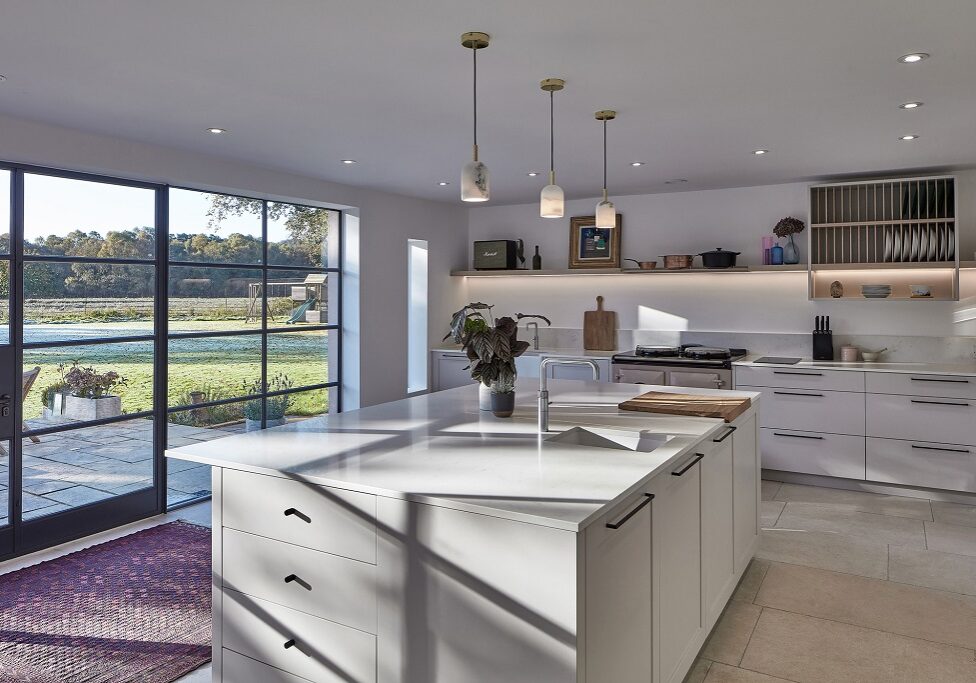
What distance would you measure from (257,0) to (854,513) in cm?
463

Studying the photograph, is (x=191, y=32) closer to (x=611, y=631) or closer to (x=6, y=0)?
(x=6, y=0)

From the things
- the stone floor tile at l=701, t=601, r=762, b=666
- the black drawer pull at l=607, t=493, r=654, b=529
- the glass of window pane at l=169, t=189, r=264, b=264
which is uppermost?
the glass of window pane at l=169, t=189, r=264, b=264

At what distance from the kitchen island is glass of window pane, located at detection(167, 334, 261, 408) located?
98.8 inches

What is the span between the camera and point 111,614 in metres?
3.33

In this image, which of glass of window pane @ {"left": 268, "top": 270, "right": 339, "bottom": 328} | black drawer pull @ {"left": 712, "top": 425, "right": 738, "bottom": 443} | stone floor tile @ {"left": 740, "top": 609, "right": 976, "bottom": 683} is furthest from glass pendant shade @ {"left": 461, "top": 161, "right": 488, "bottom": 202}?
glass of window pane @ {"left": 268, "top": 270, "right": 339, "bottom": 328}

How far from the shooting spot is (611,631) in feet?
6.49

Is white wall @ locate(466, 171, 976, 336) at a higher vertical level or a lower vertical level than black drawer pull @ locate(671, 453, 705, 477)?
higher

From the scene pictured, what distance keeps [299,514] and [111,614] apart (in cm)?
171

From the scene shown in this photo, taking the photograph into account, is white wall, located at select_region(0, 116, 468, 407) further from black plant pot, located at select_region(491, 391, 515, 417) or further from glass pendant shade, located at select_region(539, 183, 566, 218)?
black plant pot, located at select_region(491, 391, 515, 417)

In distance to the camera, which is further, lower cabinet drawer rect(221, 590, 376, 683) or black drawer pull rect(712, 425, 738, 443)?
black drawer pull rect(712, 425, 738, 443)

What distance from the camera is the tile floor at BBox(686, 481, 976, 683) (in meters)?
2.90

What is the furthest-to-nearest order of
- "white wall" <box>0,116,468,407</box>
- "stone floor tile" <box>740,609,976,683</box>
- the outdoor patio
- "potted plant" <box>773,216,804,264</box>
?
"potted plant" <box>773,216,804,264</box> < the outdoor patio < "white wall" <box>0,116,468,407</box> < "stone floor tile" <box>740,609,976,683</box>

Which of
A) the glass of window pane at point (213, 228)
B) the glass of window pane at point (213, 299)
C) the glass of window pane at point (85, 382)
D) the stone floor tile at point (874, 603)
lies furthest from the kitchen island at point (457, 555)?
the glass of window pane at point (213, 228)

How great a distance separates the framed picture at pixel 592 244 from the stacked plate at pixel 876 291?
82.3 inches
